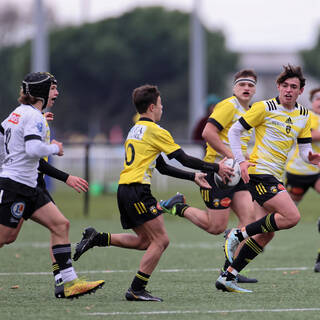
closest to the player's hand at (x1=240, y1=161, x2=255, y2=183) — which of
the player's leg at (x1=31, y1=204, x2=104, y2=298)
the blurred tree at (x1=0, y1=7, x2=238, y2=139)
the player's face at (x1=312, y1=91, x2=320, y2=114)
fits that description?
the player's leg at (x1=31, y1=204, x2=104, y2=298)

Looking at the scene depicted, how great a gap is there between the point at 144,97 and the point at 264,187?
154 centimetres

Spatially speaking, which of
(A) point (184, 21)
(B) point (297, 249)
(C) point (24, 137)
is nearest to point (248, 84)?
(C) point (24, 137)

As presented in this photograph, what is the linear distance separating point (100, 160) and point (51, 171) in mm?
19173

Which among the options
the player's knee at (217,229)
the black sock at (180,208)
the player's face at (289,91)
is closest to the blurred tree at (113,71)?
the black sock at (180,208)

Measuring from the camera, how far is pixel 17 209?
7.83 metres

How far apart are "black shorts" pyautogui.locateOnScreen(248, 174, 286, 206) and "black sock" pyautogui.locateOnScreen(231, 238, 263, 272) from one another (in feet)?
1.35

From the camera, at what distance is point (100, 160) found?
90.5ft

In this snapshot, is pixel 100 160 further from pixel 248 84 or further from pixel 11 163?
pixel 11 163

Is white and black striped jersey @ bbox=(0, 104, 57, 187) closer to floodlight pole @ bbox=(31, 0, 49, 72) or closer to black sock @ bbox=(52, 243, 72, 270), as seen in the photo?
black sock @ bbox=(52, 243, 72, 270)

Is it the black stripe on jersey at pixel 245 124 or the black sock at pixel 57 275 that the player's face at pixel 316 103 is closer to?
the black stripe on jersey at pixel 245 124

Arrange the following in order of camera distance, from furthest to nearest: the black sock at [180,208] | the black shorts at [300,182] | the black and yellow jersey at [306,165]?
the black shorts at [300,182]
the black and yellow jersey at [306,165]
the black sock at [180,208]

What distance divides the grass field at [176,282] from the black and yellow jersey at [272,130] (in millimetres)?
1230

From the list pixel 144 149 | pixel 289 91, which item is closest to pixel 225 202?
pixel 289 91

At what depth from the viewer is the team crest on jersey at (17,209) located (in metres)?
7.81
